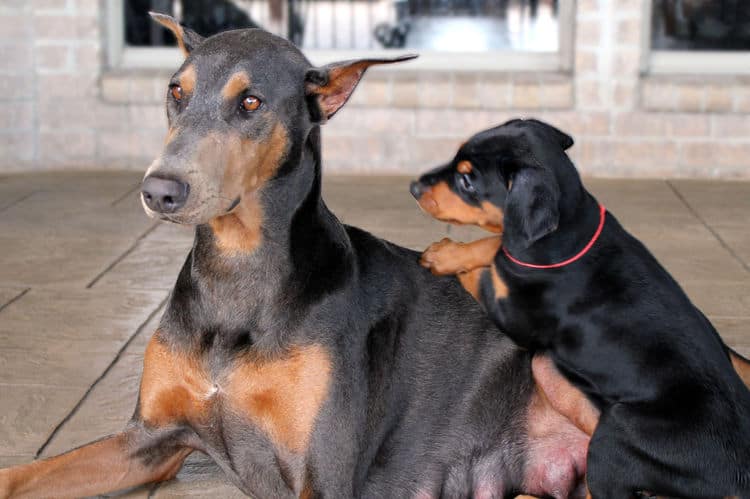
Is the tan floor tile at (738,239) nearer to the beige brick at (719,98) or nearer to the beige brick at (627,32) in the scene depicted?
the beige brick at (719,98)

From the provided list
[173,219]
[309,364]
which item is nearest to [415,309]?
[309,364]

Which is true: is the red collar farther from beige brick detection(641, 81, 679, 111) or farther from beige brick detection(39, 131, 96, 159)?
beige brick detection(39, 131, 96, 159)

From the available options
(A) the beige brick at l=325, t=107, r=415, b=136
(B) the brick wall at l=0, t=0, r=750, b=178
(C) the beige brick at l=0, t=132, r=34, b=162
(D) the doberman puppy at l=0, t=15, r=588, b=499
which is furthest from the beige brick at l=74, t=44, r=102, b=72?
(D) the doberman puppy at l=0, t=15, r=588, b=499

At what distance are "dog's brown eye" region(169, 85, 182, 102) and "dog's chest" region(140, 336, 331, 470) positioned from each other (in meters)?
0.57

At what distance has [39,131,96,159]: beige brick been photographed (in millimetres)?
7066

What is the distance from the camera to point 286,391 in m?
2.62

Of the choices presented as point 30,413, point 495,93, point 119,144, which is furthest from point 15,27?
point 30,413

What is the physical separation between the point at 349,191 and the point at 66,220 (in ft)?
5.16

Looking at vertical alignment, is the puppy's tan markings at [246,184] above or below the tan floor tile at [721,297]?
above

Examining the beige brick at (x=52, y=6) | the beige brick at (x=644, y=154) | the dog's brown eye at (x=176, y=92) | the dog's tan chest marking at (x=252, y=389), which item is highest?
the beige brick at (x=52, y=6)

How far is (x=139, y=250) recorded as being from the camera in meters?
5.27

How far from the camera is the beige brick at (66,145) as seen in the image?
23.2 feet

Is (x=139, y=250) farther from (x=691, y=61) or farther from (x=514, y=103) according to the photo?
(x=691, y=61)

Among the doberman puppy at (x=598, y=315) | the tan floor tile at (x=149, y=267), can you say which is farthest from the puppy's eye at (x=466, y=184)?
the tan floor tile at (x=149, y=267)
